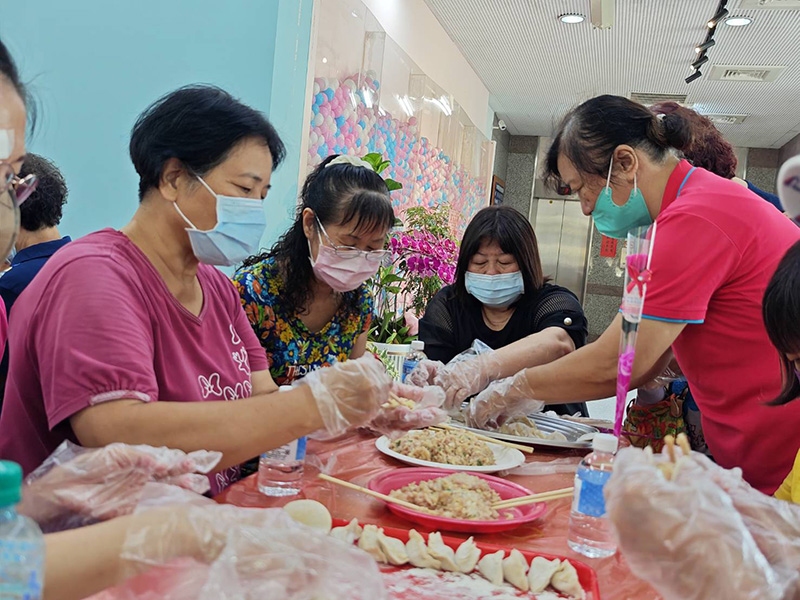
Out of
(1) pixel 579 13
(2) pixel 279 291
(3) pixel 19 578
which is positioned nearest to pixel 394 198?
(1) pixel 579 13

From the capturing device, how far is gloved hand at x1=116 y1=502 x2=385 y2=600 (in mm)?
647

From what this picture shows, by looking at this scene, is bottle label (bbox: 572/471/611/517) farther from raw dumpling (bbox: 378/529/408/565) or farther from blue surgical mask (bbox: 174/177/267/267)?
blue surgical mask (bbox: 174/177/267/267)

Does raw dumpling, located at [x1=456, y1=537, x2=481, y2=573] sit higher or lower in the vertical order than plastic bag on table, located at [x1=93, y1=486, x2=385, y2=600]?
lower

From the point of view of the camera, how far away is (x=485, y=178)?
8.14m

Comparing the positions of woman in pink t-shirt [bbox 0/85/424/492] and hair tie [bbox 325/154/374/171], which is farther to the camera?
hair tie [bbox 325/154/374/171]

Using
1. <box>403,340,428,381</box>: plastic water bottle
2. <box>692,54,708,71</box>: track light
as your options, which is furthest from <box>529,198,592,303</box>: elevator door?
<box>403,340,428,381</box>: plastic water bottle

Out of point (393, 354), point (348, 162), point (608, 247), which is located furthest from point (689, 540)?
point (608, 247)

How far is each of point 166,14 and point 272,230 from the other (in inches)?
42.1

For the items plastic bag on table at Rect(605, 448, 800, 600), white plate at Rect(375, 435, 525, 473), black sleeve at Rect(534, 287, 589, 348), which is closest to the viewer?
plastic bag on table at Rect(605, 448, 800, 600)

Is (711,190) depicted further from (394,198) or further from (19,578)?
(394,198)

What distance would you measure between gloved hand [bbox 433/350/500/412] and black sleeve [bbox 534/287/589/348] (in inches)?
18.2

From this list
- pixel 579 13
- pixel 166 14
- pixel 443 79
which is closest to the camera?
pixel 166 14

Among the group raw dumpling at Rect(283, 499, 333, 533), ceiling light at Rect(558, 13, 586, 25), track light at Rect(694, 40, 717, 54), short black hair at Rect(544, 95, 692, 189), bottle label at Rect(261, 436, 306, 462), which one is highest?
ceiling light at Rect(558, 13, 586, 25)

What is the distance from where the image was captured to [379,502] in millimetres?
1311
